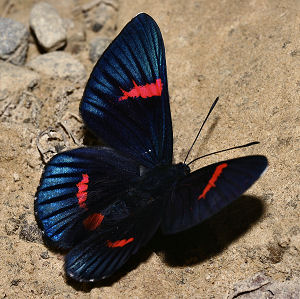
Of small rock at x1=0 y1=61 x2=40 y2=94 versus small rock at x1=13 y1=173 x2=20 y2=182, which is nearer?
small rock at x1=13 y1=173 x2=20 y2=182

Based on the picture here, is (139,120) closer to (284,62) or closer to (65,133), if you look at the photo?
(65,133)

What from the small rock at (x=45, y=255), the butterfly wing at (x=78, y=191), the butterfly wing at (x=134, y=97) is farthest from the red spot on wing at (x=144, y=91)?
the small rock at (x=45, y=255)

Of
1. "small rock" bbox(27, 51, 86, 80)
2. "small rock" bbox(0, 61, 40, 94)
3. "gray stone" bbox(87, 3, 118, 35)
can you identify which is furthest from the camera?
"gray stone" bbox(87, 3, 118, 35)

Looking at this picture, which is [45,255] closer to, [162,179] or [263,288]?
[162,179]

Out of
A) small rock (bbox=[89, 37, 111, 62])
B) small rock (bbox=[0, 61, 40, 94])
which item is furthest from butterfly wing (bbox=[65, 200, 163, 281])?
small rock (bbox=[89, 37, 111, 62])

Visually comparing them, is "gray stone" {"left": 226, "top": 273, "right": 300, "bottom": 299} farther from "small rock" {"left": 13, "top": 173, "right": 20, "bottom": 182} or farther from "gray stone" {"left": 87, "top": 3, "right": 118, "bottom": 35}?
"gray stone" {"left": 87, "top": 3, "right": 118, "bottom": 35}

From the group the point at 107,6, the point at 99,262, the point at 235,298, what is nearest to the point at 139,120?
the point at 99,262
